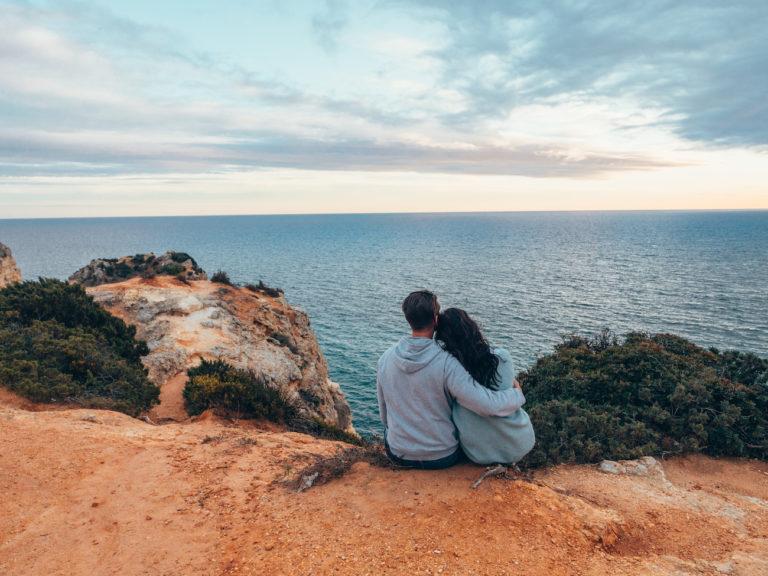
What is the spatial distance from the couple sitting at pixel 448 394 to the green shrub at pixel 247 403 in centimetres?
604

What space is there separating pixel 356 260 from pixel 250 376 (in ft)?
305

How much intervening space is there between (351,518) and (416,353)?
7.25ft

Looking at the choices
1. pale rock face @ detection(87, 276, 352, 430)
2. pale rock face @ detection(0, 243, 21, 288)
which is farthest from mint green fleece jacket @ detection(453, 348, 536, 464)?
pale rock face @ detection(0, 243, 21, 288)

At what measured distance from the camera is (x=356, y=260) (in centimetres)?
10644

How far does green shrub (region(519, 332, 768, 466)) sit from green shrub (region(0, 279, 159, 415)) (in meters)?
10.0

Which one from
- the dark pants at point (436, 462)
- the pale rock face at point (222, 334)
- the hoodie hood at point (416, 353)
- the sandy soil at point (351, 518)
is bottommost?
the pale rock face at point (222, 334)

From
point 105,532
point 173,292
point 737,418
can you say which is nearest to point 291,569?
point 105,532

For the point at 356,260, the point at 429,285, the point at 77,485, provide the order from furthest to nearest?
the point at 356,260, the point at 429,285, the point at 77,485

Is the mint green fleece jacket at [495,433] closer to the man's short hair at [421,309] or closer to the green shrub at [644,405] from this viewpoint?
the man's short hair at [421,309]

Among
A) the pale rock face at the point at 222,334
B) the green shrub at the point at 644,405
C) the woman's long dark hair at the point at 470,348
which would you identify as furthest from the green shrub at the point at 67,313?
the woman's long dark hair at the point at 470,348

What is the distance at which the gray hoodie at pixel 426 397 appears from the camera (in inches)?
222

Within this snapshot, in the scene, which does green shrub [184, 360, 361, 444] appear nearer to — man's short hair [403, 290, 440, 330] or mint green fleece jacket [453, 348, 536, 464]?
mint green fleece jacket [453, 348, 536, 464]

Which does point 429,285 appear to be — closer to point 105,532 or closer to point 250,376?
point 250,376

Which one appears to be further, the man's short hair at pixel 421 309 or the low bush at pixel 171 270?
the low bush at pixel 171 270
